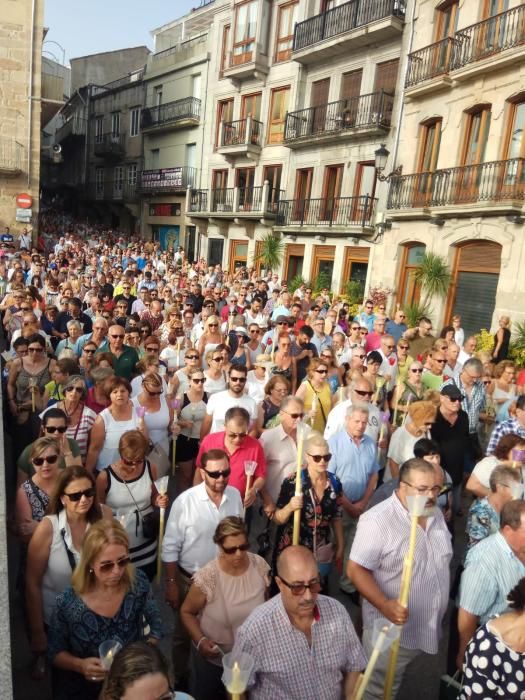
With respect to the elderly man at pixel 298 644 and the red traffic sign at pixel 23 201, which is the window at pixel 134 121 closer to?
the red traffic sign at pixel 23 201

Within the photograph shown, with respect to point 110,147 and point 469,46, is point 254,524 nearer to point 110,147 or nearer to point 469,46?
point 469,46

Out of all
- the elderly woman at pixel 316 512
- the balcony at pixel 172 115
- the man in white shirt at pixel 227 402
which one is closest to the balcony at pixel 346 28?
the balcony at pixel 172 115

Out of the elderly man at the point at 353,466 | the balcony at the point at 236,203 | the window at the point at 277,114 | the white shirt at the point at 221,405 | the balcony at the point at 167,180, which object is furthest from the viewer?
the balcony at the point at 167,180

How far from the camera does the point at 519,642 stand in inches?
88.4

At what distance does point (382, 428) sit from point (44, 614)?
3.42 meters

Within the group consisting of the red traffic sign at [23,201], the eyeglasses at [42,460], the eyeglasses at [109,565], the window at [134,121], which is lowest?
the eyeglasses at [109,565]

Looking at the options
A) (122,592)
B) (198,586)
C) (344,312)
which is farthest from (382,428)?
(344,312)

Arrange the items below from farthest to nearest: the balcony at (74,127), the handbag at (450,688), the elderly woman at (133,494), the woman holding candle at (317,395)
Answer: the balcony at (74,127) < the woman holding candle at (317,395) < the elderly woman at (133,494) < the handbag at (450,688)

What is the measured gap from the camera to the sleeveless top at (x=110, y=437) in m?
4.35

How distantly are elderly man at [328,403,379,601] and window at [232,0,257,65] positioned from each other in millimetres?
23554

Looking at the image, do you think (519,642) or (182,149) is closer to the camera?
(519,642)

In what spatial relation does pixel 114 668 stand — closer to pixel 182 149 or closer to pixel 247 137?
pixel 247 137

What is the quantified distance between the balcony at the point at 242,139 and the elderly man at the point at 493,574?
23.6 meters

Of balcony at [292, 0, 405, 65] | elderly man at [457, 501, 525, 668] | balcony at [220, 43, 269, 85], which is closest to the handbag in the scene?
elderly man at [457, 501, 525, 668]
